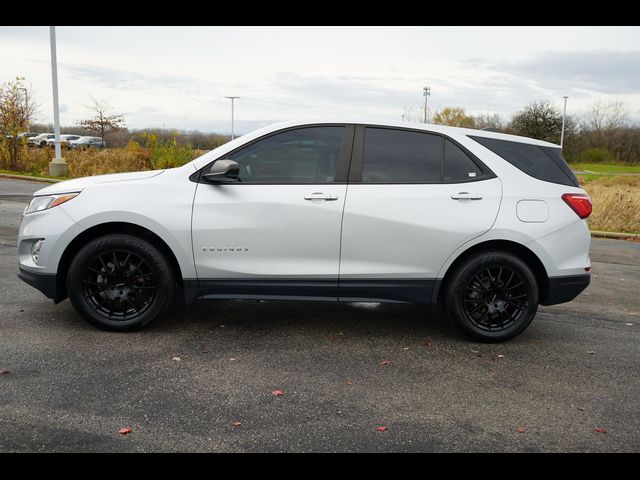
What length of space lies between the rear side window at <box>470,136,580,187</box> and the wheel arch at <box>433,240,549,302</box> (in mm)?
619

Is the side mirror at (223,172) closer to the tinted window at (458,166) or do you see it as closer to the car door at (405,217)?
the car door at (405,217)

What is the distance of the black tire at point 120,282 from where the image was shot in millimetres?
4918

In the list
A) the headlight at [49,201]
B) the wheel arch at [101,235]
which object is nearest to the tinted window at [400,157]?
the wheel arch at [101,235]

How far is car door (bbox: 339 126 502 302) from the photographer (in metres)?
4.91

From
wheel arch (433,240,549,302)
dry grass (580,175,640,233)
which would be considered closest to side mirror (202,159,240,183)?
wheel arch (433,240,549,302)

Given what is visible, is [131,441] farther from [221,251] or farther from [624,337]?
[624,337]

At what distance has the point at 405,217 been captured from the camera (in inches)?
193

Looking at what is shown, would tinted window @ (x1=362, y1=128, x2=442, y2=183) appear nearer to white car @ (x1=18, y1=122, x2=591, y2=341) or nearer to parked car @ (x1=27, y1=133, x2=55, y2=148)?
white car @ (x1=18, y1=122, x2=591, y2=341)

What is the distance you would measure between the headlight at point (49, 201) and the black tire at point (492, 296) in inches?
127

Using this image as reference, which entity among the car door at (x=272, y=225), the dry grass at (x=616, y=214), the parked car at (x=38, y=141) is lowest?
the dry grass at (x=616, y=214)

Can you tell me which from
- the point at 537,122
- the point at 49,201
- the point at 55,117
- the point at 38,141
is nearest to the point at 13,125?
the point at 55,117

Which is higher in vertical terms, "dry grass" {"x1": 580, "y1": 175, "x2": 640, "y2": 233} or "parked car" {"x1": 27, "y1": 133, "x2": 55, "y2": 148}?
"parked car" {"x1": 27, "y1": 133, "x2": 55, "y2": 148}
